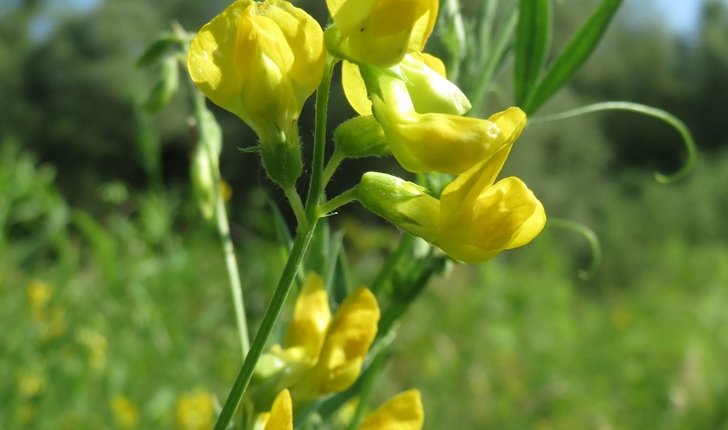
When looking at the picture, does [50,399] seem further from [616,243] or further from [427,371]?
[616,243]

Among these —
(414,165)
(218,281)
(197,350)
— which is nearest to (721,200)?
(218,281)

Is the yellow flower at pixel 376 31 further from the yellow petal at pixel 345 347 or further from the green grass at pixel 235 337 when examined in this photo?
the green grass at pixel 235 337

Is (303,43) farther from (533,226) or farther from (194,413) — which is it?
(194,413)

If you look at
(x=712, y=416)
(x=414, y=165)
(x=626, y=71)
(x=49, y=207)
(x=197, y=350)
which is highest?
(x=414, y=165)

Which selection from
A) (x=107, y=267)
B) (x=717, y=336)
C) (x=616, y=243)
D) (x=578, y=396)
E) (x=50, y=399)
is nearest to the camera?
(x=107, y=267)

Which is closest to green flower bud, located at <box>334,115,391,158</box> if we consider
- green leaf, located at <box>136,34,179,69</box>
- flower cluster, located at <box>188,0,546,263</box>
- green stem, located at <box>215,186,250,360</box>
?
flower cluster, located at <box>188,0,546,263</box>

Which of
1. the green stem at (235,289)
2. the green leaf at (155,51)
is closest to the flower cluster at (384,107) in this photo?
the green stem at (235,289)

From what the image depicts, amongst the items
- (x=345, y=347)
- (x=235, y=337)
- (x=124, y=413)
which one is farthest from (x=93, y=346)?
(x=345, y=347)
